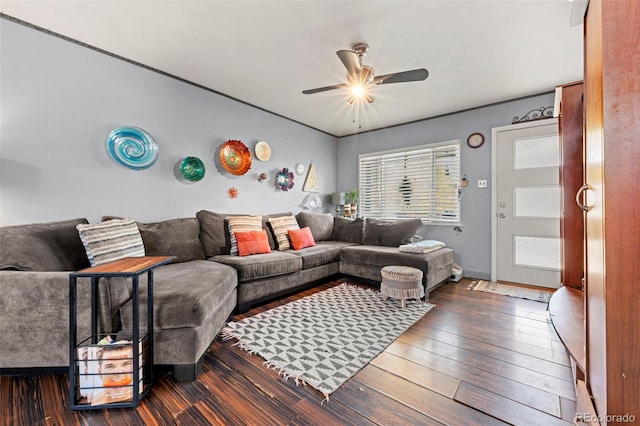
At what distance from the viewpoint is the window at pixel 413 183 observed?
4195 millimetres

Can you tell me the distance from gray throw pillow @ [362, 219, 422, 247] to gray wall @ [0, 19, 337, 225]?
6.58 feet

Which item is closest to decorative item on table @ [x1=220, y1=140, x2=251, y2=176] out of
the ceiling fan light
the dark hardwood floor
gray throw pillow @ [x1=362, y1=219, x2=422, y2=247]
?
the ceiling fan light

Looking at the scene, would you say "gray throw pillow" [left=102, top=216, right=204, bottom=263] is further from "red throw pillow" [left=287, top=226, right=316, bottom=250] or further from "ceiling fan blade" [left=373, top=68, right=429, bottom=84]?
"ceiling fan blade" [left=373, top=68, right=429, bottom=84]

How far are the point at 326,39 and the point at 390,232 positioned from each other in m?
2.57

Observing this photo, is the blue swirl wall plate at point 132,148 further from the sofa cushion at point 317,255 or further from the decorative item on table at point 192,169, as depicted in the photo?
the sofa cushion at point 317,255

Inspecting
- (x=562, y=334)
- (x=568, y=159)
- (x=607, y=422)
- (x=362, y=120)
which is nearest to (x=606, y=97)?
(x=607, y=422)

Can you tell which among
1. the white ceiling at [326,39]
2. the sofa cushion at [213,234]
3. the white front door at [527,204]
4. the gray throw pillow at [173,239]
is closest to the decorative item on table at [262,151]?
the white ceiling at [326,39]

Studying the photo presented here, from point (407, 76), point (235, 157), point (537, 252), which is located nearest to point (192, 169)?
point (235, 157)

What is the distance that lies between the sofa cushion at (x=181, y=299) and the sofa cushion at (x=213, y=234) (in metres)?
0.99

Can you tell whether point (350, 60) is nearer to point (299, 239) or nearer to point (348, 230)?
point (299, 239)

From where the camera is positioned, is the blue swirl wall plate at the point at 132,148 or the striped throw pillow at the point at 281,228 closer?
the blue swirl wall plate at the point at 132,148

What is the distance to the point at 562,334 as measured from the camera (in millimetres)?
1114

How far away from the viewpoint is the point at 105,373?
1358 mm

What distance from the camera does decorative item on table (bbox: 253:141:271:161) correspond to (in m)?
3.95
